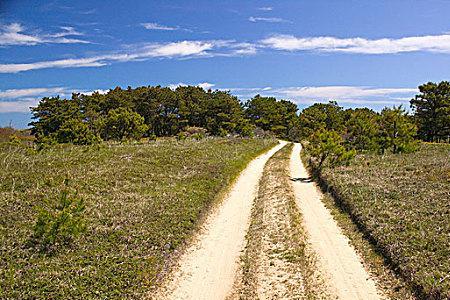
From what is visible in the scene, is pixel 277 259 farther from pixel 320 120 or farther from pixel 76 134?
pixel 320 120

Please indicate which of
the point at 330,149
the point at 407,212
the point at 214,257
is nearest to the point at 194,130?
the point at 330,149

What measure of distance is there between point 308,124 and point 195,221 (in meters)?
86.4

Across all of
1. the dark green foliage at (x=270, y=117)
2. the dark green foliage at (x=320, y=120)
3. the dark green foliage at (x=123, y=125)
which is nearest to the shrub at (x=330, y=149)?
the dark green foliage at (x=123, y=125)

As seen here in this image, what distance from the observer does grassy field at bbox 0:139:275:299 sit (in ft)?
43.9

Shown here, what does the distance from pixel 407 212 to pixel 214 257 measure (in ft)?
33.1

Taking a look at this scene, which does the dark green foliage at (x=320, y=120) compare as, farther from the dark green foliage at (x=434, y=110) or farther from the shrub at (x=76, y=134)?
the shrub at (x=76, y=134)

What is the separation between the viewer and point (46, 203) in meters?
21.5

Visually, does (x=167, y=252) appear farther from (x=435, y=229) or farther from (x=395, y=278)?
(x=435, y=229)

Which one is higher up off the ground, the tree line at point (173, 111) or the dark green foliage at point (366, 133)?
the tree line at point (173, 111)

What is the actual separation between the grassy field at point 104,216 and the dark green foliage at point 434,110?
61.6 meters

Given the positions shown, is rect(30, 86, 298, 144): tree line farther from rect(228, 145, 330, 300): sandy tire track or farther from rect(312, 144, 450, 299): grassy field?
rect(228, 145, 330, 300): sandy tire track

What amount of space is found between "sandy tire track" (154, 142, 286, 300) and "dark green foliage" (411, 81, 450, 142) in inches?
2756

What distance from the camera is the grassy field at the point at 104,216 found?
13383mm

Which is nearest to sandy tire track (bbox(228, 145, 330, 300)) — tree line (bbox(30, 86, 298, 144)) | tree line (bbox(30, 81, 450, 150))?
tree line (bbox(30, 81, 450, 150))
